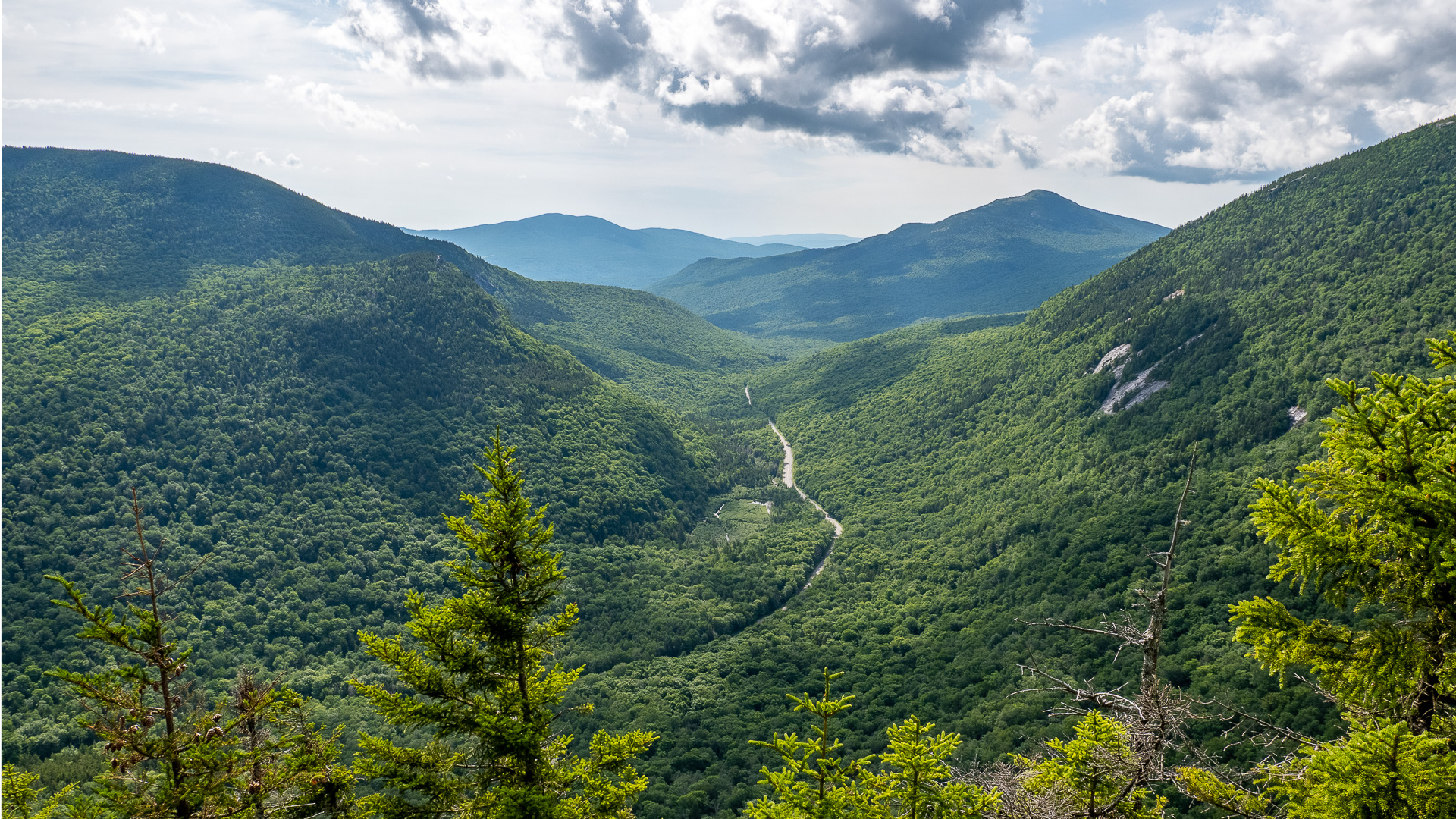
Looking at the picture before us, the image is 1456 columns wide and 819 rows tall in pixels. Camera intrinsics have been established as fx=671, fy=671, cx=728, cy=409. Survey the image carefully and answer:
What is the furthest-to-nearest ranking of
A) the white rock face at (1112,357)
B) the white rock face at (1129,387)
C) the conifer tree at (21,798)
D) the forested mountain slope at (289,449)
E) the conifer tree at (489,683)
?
the white rock face at (1112,357), the white rock face at (1129,387), the forested mountain slope at (289,449), the conifer tree at (21,798), the conifer tree at (489,683)

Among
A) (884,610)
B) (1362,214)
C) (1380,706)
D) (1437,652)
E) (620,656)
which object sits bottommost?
(620,656)

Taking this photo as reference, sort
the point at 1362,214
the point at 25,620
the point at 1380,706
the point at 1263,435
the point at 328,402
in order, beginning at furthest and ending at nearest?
the point at 328,402 < the point at 1362,214 < the point at 1263,435 < the point at 25,620 < the point at 1380,706

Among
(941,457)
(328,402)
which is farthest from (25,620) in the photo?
(941,457)

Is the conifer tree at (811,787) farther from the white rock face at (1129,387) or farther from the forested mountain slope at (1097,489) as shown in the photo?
the white rock face at (1129,387)

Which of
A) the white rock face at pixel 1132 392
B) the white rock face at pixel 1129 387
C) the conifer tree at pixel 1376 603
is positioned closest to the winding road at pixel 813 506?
the white rock face at pixel 1132 392

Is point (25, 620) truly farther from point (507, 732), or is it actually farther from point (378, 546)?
point (507, 732)

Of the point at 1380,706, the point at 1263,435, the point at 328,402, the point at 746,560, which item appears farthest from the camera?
the point at 328,402

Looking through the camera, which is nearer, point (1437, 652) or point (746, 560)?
point (1437, 652)
